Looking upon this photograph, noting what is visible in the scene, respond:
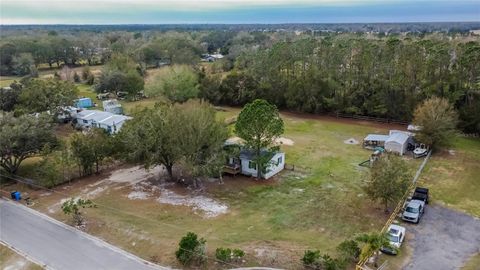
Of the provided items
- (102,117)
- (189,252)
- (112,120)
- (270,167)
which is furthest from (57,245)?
(102,117)

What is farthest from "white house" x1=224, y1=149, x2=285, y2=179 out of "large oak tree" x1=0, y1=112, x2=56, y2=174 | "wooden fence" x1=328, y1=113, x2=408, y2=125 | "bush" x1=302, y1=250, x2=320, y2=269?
"wooden fence" x1=328, y1=113, x2=408, y2=125

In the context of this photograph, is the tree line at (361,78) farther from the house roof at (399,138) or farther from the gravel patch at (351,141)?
the gravel patch at (351,141)

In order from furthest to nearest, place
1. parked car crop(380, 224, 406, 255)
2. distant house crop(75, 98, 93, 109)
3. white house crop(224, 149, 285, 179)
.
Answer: distant house crop(75, 98, 93, 109) < white house crop(224, 149, 285, 179) < parked car crop(380, 224, 406, 255)

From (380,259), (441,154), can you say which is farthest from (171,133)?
(441,154)

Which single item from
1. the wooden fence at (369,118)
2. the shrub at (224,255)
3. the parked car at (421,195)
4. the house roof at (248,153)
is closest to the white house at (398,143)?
the wooden fence at (369,118)

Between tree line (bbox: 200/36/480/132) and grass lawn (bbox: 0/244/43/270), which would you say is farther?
tree line (bbox: 200/36/480/132)

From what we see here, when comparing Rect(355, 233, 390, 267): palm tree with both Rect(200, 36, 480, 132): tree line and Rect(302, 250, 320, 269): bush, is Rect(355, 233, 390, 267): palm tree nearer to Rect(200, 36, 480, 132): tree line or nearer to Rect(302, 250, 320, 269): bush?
Rect(302, 250, 320, 269): bush

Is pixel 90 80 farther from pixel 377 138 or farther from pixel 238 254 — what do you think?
pixel 238 254
